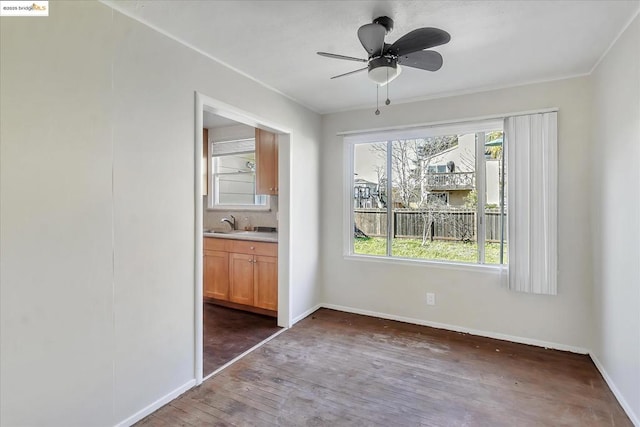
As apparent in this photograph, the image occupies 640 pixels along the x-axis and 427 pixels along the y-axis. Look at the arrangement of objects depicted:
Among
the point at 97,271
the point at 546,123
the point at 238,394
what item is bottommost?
the point at 238,394

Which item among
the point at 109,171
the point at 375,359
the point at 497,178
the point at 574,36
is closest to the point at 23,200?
the point at 109,171

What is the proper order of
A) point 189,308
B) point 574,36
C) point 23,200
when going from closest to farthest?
point 23,200 → point 574,36 → point 189,308

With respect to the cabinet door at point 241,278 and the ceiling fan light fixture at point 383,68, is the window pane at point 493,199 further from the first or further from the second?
the cabinet door at point 241,278

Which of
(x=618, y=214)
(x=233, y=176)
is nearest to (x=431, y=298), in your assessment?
(x=618, y=214)

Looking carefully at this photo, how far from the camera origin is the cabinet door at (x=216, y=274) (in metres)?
4.04

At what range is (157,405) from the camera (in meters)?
2.13

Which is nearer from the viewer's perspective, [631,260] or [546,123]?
[631,260]

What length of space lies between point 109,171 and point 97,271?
1.88 feet

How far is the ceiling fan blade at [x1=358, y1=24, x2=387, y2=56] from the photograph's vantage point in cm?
181

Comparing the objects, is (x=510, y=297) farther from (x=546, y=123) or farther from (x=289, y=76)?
(x=289, y=76)

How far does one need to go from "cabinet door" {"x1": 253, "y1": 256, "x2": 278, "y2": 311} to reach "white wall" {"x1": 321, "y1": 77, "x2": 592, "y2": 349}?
761 millimetres

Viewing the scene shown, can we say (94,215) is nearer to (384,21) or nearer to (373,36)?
(373,36)

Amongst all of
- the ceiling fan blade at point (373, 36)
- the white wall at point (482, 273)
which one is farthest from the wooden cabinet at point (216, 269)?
the ceiling fan blade at point (373, 36)

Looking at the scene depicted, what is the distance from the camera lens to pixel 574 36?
2.23m
